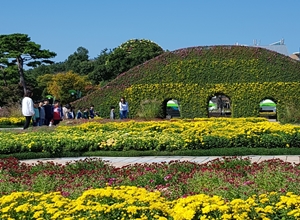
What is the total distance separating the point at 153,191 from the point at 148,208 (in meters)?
1.55

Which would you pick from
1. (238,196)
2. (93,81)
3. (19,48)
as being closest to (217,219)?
(238,196)

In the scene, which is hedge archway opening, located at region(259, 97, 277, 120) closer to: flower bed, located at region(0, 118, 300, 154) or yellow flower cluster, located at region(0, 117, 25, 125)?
yellow flower cluster, located at region(0, 117, 25, 125)

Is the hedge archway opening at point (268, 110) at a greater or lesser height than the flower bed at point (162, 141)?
greater

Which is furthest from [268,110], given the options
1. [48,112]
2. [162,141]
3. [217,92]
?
[162,141]

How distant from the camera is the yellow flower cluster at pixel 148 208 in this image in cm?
410

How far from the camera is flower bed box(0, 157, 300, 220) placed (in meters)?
4.21

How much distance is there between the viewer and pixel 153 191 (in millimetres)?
5832

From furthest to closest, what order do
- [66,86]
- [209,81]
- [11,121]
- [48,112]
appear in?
[66,86]
[209,81]
[11,121]
[48,112]

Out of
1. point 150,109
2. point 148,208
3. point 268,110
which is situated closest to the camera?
point 148,208

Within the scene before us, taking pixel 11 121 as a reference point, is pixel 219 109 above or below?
above

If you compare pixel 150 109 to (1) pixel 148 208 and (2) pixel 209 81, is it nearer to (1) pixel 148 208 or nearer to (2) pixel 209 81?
(2) pixel 209 81

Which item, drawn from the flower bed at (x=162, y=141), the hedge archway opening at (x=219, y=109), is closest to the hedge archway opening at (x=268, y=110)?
the hedge archway opening at (x=219, y=109)

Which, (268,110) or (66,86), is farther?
(66,86)

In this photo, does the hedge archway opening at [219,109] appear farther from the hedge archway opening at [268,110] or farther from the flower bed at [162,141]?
the flower bed at [162,141]
